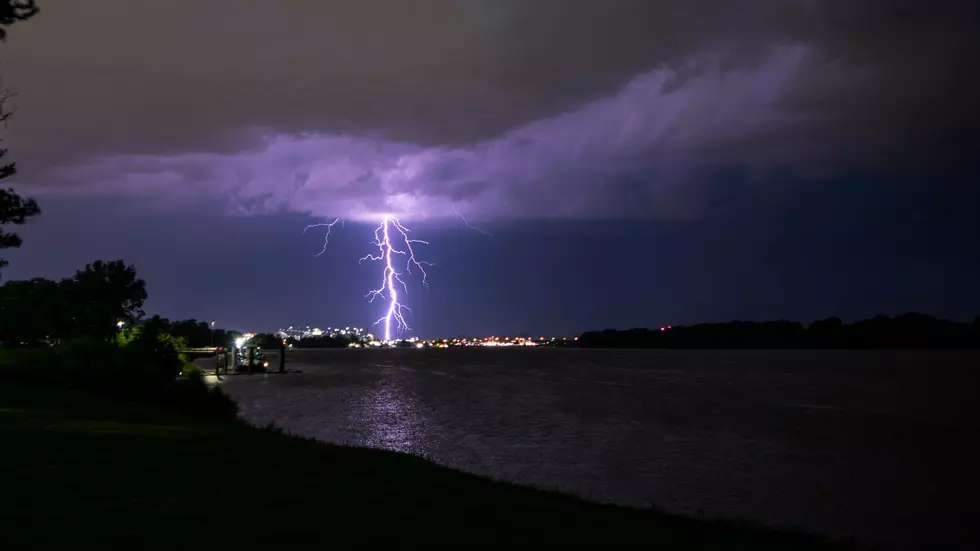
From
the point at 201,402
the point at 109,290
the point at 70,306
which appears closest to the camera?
the point at 201,402

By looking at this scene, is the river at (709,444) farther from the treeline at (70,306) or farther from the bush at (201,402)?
the treeline at (70,306)

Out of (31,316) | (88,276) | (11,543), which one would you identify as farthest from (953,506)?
(88,276)

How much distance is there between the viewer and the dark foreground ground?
10.9 meters

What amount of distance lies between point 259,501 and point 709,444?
1401 inches

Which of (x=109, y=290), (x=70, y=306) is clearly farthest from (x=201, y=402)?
(x=109, y=290)

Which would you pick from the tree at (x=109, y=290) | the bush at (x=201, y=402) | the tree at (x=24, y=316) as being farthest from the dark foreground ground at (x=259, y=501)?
the tree at (x=109, y=290)

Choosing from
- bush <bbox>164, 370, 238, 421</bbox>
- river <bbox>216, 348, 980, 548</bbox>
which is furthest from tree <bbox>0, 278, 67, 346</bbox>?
bush <bbox>164, 370, 238, 421</bbox>

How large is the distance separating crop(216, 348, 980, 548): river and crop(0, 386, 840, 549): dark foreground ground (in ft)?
31.4

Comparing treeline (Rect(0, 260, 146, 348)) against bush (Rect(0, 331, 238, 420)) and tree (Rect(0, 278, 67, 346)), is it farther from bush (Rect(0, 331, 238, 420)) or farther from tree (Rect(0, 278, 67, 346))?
bush (Rect(0, 331, 238, 420))

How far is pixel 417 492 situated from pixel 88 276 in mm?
145275

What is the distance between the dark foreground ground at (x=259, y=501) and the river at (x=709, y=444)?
9.57 metres

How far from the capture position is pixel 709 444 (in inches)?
1773

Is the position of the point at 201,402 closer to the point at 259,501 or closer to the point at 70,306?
the point at 259,501

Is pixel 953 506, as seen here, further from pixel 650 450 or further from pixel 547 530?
pixel 547 530
